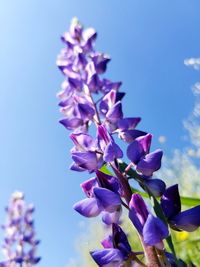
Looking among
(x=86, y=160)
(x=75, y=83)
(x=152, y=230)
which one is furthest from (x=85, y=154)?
(x=75, y=83)

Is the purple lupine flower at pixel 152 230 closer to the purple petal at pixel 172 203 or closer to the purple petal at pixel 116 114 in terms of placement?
the purple petal at pixel 172 203

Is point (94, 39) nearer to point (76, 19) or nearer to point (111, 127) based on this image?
point (76, 19)

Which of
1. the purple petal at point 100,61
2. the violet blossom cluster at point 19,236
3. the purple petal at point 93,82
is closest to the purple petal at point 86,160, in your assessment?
the purple petal at point 93,82

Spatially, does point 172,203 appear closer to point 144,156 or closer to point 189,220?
point 189,220

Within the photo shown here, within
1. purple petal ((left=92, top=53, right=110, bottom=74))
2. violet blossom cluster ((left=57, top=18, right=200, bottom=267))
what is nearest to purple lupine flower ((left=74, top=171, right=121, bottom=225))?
violet blossom cluster ((left=57, top=18, right=200, bottom=267))

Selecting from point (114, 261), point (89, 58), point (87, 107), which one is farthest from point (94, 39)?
point (114, 261)
